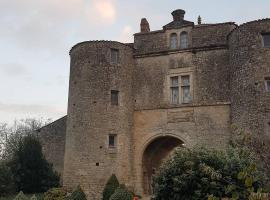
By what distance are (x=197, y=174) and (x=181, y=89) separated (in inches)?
421

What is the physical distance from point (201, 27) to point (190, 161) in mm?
12350

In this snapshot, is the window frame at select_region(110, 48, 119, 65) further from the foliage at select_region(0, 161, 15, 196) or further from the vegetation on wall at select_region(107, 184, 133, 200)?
the foliage at select_region(0, 161, 15, 196)

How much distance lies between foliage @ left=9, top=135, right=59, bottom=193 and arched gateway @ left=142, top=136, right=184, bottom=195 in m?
5.96

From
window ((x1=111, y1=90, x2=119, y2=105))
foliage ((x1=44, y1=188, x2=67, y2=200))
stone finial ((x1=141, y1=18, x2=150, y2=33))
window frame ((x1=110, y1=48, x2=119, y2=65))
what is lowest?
foliage ((x1=44, y1=188, x2=67, y2=200))

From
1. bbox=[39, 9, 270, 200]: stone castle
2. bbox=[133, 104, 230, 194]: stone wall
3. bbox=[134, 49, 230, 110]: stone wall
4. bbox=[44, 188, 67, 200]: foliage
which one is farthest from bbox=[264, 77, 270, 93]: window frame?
bbox=[44, 188, 67, 200]: foliage

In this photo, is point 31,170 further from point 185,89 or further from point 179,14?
point 179,14

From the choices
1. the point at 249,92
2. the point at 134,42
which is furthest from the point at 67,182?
the point at 249,92

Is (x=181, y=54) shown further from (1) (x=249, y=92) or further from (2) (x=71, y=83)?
(2) (x=71, y=83)

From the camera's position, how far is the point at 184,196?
44.1 feet

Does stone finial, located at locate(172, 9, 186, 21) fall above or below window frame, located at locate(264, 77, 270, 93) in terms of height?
above

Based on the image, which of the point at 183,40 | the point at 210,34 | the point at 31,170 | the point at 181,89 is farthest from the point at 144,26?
the point at 31,170

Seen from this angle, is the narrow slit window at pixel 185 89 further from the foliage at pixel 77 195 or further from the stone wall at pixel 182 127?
the foliage at pixel 77 195

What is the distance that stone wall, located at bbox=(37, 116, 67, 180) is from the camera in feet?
94.3

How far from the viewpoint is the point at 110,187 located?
21.5m
